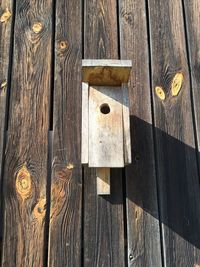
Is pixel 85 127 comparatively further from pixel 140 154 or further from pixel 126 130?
pixel 140 154

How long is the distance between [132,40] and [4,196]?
0.87 metres

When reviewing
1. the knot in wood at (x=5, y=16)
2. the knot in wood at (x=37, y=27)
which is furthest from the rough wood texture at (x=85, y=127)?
the knot in wood at (x=5, y=16)

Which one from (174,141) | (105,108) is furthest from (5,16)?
(174,141)

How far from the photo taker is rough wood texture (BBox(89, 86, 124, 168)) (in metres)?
1.31

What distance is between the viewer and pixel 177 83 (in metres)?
1.68

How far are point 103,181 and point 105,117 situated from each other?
0.81ft

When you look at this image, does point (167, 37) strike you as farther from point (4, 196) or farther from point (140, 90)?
point (4, 196)

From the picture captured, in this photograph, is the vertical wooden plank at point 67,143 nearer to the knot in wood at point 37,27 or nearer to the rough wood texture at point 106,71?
the knot in wood at point 37,27

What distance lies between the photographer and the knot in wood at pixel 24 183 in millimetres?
1474

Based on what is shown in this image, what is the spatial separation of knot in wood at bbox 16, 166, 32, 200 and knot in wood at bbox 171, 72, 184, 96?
70cm

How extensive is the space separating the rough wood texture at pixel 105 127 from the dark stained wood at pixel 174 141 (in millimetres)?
289

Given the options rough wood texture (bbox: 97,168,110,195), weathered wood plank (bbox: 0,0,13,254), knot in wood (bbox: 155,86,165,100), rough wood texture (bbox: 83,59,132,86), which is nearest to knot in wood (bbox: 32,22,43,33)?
weathered wood plank (bbox: 0,0,13,254)

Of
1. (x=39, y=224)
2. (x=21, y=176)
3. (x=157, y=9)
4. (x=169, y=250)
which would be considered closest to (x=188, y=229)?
(x=169, y=250)

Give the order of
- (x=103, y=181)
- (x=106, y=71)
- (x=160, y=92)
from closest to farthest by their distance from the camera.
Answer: (x=106, y=71) → (x=103, y=181) → (x=160, y=92)
